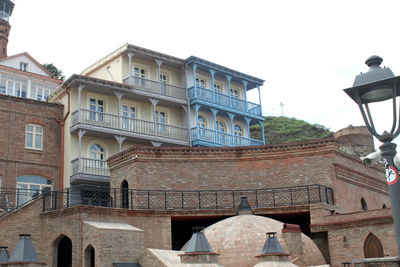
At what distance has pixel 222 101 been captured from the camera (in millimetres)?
36500

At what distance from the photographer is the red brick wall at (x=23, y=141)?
2830 cm

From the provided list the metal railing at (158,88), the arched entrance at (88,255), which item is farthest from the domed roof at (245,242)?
the metal railing at (158,88)

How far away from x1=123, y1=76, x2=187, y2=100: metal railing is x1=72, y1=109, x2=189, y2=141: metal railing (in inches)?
86.2

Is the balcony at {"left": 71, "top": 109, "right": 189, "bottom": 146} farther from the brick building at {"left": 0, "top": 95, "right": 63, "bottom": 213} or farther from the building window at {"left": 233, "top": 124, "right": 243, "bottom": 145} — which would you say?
the building window at {"left": 233, "top": 124, "right": 243, "bottom": 145}

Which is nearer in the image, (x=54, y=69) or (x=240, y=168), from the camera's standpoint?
(x=240, y=168)

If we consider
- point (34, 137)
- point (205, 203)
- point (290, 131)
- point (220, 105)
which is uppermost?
point (290, 131)

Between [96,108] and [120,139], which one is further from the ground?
[96,108]

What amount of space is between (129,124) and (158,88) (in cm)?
368

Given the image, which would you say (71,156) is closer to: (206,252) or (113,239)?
(113,239)

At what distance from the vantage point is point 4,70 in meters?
33.4

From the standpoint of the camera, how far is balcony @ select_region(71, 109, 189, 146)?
97.9 ft

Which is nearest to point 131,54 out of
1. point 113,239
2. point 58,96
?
point 58,96

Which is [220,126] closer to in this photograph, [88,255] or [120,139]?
[120,139]

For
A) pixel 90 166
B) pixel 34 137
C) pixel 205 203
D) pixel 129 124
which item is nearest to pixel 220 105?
pixel 129 124
